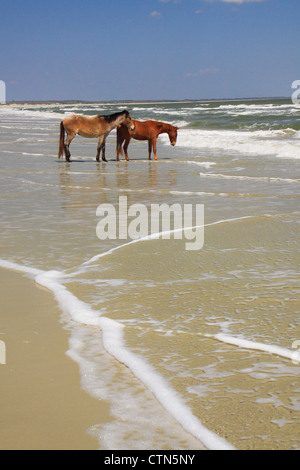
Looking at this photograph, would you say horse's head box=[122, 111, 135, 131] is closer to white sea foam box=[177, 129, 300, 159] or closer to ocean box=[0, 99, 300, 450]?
white sea foam box=[177, 129, 300, 159]

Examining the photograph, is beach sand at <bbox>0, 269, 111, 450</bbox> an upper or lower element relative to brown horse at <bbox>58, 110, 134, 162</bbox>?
lower

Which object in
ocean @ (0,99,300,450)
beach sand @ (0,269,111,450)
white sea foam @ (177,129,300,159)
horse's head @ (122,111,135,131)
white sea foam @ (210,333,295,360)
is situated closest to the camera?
beach sand @ (0,269,111,450)

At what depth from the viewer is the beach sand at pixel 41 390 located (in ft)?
7.10

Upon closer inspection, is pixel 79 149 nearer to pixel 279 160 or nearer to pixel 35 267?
pixel 279 160

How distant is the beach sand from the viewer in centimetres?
216

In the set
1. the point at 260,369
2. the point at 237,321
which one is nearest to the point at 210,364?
the point at 260,369

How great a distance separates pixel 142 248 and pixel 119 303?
1607 millimetres

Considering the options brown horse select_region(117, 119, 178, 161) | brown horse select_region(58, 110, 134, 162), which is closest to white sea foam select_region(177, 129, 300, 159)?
brown horse select_region(117, 119, 178, 161)

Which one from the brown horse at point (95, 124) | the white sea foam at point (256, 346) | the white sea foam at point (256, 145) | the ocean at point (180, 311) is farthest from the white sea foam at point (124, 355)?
the white sea foam at point (256, 145)

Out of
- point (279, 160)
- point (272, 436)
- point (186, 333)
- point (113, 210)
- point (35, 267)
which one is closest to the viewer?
point (272, 436)

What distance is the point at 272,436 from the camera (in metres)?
2.14

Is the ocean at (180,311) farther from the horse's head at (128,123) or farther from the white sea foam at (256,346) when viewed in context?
the horse's head at (128,123)

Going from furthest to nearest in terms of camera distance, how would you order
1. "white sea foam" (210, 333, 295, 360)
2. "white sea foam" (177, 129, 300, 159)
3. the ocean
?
"white sea foam" (177, 129, 300, 159)
"white sea foam" (210, 333, 295, 360)
the ocean
